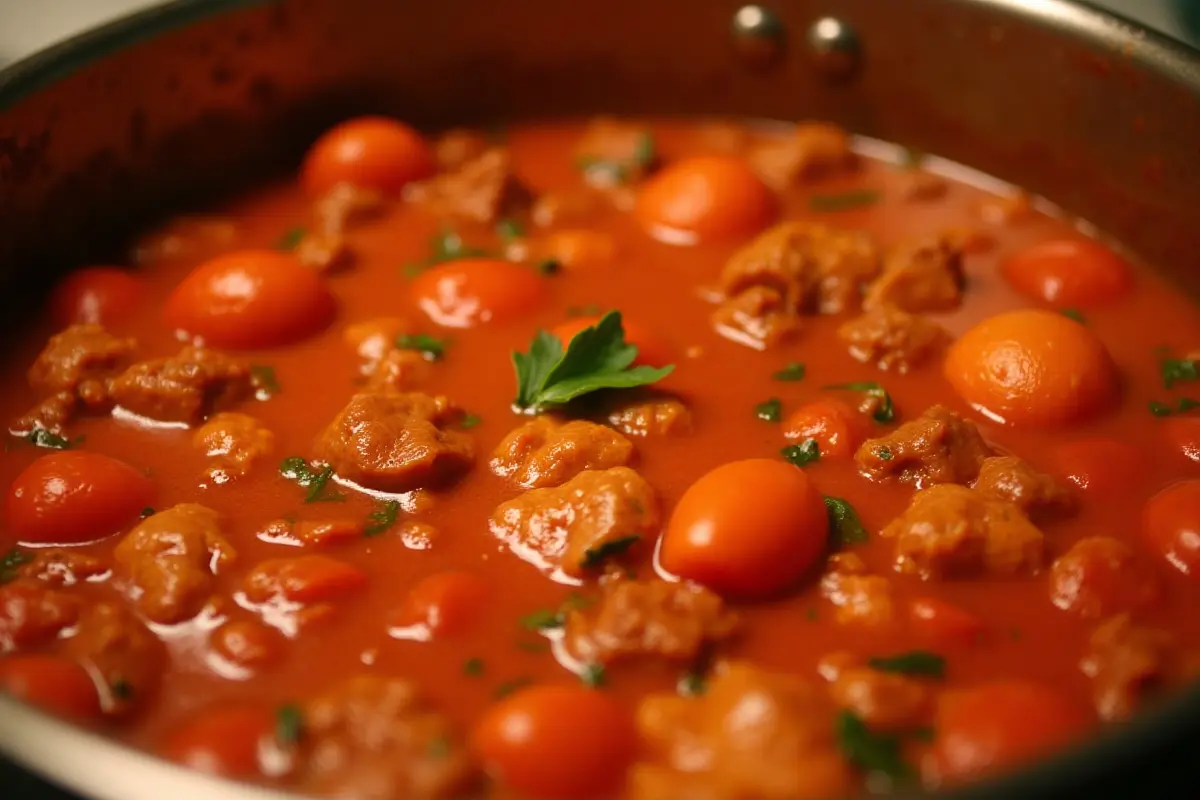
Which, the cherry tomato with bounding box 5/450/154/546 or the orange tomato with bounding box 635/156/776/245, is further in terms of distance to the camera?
the orange tomato with bounding box 635/156/776/245

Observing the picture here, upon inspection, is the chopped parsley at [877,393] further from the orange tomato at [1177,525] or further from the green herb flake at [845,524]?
the orange tomato at [1177,525]

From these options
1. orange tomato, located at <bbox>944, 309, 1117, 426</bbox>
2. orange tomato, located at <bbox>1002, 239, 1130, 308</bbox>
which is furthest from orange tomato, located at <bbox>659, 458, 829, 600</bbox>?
orange tomato, located at <bbox>1002, 239, 1130, 308</bbox>

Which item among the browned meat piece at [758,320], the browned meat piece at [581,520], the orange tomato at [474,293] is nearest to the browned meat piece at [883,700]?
the browned meat piece at [581,520]

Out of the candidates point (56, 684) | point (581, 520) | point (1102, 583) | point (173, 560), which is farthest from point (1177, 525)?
point (56, 684)

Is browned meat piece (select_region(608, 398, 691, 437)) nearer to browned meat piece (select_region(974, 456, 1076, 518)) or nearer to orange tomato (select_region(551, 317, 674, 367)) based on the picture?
Answer: orange tomato (select_region(551, 317, 674, 367))

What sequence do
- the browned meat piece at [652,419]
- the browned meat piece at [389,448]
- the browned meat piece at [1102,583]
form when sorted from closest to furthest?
the browned meat piece at [1102,583] < the browned meat piece at [389,448] < the browned meat piece at [652,419]

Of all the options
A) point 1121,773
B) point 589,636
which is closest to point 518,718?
point 589,636
